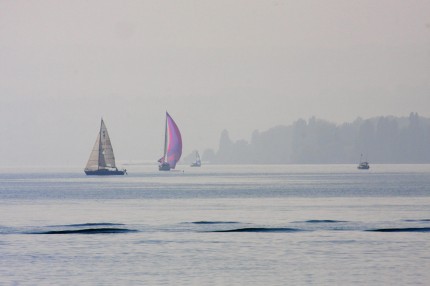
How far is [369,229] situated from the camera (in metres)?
95.8

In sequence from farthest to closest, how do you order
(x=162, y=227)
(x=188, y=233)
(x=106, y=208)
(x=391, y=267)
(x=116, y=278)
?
(x=106, y=208), (x=162, y=227), (x=188, y=233), (x=391, y=267), (x=116, y=278)

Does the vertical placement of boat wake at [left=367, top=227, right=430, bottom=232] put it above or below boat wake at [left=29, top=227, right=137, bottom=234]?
above

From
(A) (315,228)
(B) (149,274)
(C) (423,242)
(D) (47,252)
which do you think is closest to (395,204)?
(A) (315,228)

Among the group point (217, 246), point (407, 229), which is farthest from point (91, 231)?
point (407, 229)

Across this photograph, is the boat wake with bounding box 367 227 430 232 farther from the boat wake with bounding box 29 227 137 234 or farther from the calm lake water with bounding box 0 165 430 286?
the boat wake with bounding box 29 227 137 234

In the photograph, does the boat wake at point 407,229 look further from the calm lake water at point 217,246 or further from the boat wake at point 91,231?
the boat wake at point 91,231

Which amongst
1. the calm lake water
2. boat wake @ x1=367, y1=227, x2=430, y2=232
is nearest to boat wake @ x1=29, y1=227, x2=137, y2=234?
the calm lake water

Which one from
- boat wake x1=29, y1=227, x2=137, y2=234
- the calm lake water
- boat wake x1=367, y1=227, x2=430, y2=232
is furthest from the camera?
boat wake x1=29, y1=227, x2=137, y2=234

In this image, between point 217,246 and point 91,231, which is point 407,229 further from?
point 91,231

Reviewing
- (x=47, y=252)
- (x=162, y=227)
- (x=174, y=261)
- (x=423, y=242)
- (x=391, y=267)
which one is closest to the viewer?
(x=391, y=267)

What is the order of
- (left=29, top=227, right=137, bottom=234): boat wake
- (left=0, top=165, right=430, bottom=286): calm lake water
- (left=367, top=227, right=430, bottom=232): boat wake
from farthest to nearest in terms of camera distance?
1. (left=29, top=227, right=137, bottom=234): boat wake
2. (left=367, top=227, right=430, bottom=232): boat wake
3. (left=0, top=165, right=430, bottom=286): calm lake water

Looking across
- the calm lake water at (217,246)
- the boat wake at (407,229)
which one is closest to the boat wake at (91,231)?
the calm lake water at (217,246)

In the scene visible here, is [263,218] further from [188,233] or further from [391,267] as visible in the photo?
[391,267]

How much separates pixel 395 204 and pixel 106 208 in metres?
40.6
